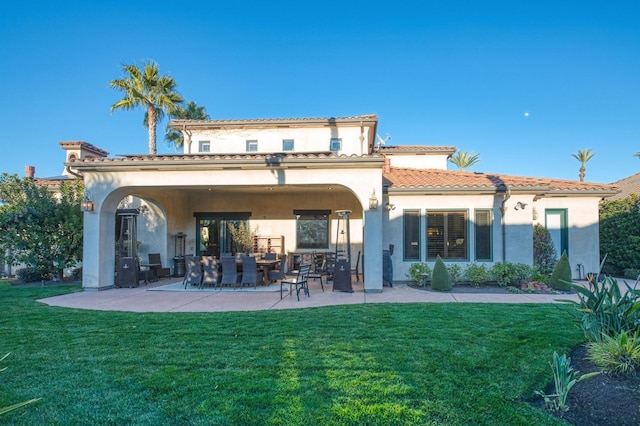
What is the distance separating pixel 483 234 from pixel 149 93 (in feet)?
61.9

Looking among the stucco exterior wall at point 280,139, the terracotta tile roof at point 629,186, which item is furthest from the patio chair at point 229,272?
the terracotta tile roof at point 629,186

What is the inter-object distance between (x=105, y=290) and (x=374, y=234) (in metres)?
8.49

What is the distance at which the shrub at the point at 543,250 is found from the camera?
11852 millimetres

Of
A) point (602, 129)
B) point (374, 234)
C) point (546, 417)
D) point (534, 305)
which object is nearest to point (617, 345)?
point (546, 417)

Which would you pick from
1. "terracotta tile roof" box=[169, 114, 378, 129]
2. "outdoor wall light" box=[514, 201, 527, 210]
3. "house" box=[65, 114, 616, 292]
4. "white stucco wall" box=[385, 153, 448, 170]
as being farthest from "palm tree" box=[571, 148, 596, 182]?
"terracotta tile roof" box=[169, 114, 378, 129]

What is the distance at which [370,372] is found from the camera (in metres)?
4.03

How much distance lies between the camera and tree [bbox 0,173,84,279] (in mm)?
11320

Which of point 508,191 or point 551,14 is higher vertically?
point 551,14

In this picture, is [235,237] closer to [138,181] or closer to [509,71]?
[138,181]

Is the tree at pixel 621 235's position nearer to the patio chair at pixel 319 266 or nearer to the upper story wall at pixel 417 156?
the upper story wall at pixel 417 156

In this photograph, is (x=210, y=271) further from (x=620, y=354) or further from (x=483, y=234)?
(x=620, y=354)

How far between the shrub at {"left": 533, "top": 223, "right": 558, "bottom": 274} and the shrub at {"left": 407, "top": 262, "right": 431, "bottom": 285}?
4.03 m

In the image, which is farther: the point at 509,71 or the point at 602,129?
the point at 602,129

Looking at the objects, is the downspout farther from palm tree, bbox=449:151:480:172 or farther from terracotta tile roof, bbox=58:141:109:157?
palm tree, bbox=449:151:480:172
